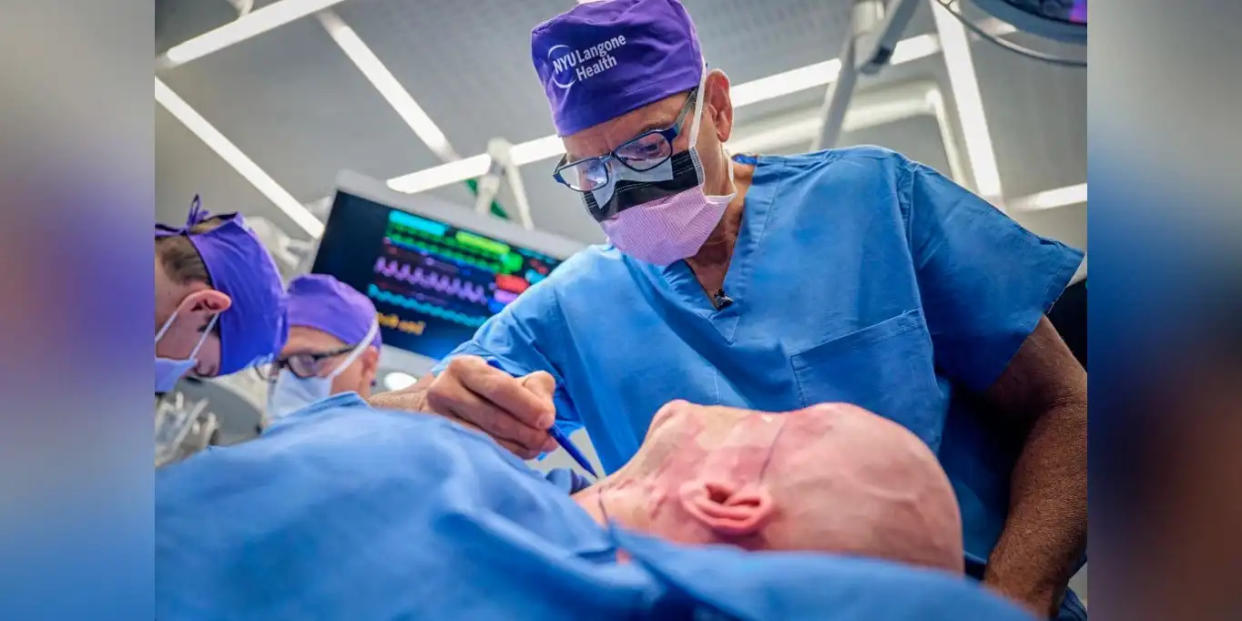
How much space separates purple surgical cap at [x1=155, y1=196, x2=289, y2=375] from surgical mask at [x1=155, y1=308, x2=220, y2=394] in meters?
0.09

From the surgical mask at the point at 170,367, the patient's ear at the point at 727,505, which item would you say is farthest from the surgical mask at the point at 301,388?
the patient's ear at the point at 727,505

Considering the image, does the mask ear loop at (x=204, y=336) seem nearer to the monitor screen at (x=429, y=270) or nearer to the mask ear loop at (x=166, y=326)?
the mask ear loop at (x=166, y=326)

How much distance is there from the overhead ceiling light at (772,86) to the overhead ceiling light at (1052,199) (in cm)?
18

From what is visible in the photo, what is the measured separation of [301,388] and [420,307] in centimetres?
35

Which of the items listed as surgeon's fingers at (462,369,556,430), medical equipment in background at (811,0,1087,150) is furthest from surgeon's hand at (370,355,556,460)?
medical equipment in background at (811,0,1087,150)

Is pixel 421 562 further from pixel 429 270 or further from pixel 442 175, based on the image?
pixel 429 270

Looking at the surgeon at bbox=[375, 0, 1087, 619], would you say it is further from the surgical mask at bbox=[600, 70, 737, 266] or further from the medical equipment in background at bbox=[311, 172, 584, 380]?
the medical equipment in background at bbox=[311, 172, 584, 380]

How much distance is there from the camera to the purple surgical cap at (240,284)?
2.97 ft

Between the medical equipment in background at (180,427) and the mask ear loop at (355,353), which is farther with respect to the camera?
the mask ear loop at (355,353)

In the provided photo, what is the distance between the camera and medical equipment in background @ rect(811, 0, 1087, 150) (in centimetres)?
91
